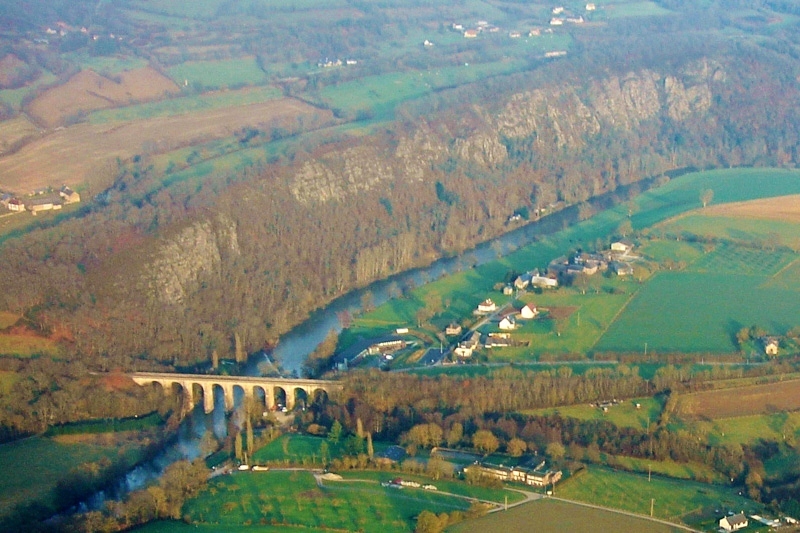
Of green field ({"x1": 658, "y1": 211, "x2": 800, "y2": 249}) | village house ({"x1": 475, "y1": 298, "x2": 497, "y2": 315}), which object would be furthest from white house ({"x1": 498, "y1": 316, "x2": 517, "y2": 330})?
green field ({"x1": 658, "y1": 211, "x2": 800, "y2": 249})

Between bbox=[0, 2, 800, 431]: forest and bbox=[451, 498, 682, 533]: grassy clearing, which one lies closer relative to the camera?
bbox=[451, 498, 682, 533]: grassy clearing

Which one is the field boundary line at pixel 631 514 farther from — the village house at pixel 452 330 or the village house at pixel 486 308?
the village house at pixel 486 308

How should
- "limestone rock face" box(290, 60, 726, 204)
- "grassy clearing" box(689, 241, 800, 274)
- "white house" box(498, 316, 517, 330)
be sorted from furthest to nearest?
"limestone rock face" box(290, 60, 726, 204) → "grassy clearing" box(689, 241, 800, 274) → "white house" box(498, 316, 517, 330)

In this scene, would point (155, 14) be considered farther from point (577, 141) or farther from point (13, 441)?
point (13, 441)

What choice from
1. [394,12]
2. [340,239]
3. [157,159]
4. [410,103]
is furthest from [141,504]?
[394,12]

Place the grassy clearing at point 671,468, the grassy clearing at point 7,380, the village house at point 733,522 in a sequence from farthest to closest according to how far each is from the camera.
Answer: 1. the grassy clearing at point 7,380
2. the grassy clearing at point 671,468
3. the village house at point 733,522

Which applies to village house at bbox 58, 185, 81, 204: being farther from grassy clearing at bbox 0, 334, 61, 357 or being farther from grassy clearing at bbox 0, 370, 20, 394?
grassy clearing at bbox 0, 370, 20, 394

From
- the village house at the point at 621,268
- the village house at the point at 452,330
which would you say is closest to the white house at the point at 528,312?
the village house at the point at 452,330
